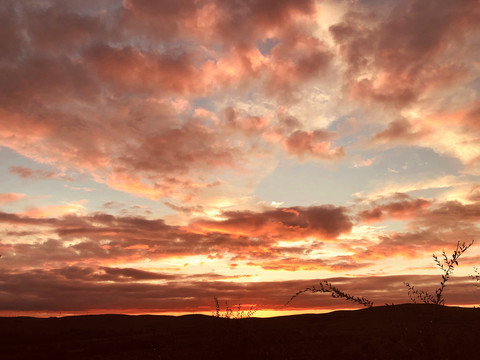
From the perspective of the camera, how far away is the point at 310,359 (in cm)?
1862

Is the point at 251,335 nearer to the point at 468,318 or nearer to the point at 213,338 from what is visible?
the point at 213,338

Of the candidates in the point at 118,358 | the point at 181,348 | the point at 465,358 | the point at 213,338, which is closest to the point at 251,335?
the point at 213,338

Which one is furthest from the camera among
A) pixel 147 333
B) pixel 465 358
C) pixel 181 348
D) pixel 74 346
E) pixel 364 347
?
pixel 147 333

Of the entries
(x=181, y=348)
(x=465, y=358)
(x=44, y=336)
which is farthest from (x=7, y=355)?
(x=465, y=358)

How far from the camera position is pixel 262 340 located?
19938 mm

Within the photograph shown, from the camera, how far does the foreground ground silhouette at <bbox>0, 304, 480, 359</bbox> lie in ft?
37.4

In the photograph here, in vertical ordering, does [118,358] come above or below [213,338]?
below

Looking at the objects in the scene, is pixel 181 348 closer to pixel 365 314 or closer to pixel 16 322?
pixel 365 314

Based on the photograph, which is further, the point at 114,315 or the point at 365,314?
the point at 114,315

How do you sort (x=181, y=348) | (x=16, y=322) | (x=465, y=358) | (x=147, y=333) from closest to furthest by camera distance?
(x=465, y=358)
(x=181, y=348)
(x=147, y=333)
(x=16, y=322)

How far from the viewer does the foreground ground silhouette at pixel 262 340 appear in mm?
11406

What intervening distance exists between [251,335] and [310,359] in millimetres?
3109

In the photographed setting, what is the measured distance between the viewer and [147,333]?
32719mm

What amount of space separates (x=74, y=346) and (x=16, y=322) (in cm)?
2031
